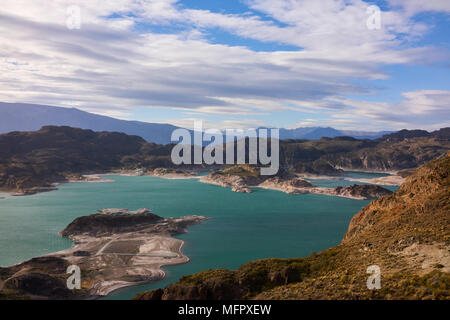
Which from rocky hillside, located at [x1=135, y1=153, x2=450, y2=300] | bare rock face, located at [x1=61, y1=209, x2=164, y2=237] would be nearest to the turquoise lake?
bare rock face, located at [x1=61, y1=209, x2=164, y2=237]

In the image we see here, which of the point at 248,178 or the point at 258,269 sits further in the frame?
the point at 248,178

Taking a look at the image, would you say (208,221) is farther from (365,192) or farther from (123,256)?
(365,192)

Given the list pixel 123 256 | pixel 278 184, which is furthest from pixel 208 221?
pixel 278 184
